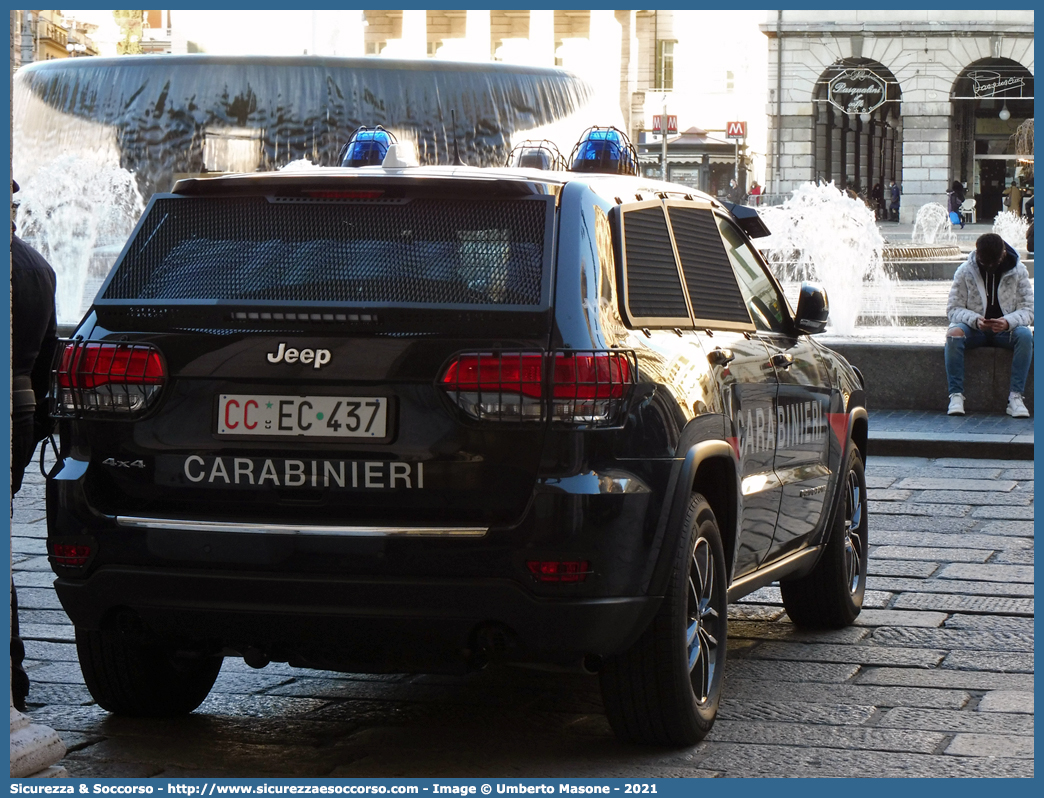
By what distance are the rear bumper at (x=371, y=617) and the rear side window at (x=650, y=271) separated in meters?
0.80

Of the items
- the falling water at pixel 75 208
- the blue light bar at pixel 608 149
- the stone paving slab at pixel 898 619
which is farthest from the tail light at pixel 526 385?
the falling water at pixel 75 208

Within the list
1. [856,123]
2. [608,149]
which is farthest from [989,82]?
[608,149]

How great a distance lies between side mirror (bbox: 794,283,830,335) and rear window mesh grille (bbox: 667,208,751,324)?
13.7 inches

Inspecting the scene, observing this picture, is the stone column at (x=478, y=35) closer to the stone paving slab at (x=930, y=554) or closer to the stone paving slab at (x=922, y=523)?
the stone paving slab at (x=922, y=523)

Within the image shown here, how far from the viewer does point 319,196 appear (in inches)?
176

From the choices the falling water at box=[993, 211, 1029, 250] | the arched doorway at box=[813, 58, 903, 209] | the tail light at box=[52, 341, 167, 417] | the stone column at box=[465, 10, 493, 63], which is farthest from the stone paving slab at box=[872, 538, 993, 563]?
the stone column at box=[465, 10, 493, 63]

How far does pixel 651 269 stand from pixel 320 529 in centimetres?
125

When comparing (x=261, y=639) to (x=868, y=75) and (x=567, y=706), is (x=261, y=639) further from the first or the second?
(x=868, y=75)

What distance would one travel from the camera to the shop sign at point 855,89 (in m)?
52.0

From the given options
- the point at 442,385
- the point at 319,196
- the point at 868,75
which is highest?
the point at 868,75

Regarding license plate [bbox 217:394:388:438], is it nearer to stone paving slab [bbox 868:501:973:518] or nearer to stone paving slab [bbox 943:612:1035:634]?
stone paving slab [bbox 943:612:1035:634]

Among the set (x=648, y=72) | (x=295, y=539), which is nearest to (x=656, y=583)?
(x=295, y=539)

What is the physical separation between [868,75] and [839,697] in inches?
1924

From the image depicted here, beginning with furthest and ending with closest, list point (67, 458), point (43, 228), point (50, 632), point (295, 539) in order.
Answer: point (43, 228)
point (50, 632)
point (67, 458)
point (295, 539)
